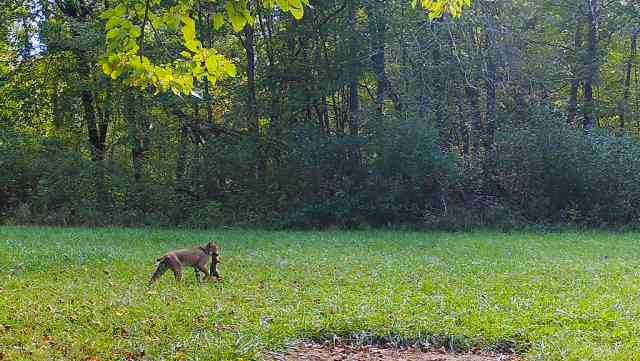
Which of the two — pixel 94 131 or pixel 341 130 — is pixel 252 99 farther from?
pixel 94 131

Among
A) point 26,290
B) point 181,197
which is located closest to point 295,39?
point 181,197

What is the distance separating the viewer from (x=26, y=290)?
24.7ft

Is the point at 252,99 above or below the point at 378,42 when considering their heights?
below

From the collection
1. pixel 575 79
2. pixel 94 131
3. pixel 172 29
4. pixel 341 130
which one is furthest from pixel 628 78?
pixel 172 29

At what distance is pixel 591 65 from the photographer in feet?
75.1

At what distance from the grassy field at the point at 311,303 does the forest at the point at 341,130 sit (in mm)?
7154

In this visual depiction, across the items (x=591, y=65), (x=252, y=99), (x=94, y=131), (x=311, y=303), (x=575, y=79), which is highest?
(x=591, y=65)

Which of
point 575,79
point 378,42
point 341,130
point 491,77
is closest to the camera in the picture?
point 491,77

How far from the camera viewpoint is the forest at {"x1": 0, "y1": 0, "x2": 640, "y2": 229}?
62.5 ft

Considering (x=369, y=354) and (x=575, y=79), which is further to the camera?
(x=575, y=79)

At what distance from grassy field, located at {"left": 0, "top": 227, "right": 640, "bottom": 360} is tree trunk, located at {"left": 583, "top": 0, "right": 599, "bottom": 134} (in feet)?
37.3

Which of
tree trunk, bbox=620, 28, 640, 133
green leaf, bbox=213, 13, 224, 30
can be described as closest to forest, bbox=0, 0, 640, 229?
tree trunk, bbox=620, 28, 640, 133

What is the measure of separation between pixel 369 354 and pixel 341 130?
16.6 meters

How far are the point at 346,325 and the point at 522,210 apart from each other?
15.0 m
